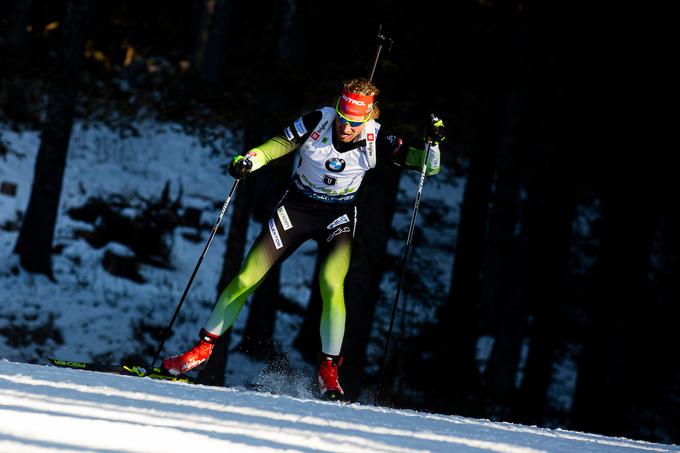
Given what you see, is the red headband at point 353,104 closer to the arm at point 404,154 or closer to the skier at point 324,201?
the skier at point 324,201

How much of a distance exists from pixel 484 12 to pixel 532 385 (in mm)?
6531

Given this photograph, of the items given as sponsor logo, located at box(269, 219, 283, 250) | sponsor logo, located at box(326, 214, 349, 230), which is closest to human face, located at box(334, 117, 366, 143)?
sponsor logo, located at box(326, 214, 349, 230)

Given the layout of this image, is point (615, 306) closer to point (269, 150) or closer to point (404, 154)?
point (404, 154)

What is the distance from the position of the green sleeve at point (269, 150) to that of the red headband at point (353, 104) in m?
0.57

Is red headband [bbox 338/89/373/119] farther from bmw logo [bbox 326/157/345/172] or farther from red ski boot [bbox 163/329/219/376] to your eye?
red ski boot [bbox 163/329/219/376]

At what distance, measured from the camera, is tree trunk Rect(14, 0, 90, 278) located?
13562 millimetres

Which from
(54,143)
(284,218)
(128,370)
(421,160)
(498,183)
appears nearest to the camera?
(128,370)

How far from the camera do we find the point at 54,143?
13.7 m

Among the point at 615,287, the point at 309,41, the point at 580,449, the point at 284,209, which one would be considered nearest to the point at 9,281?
the point at 309,41

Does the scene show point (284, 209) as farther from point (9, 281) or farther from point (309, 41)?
point (9, 281)

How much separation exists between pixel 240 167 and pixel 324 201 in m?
0.77

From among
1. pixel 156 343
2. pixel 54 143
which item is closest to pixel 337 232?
pixel 156 343

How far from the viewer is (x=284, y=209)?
694 centimetres

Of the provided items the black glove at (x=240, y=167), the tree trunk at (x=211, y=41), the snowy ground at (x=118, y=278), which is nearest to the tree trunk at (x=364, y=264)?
the snowy ground at (x=118, y=278)
